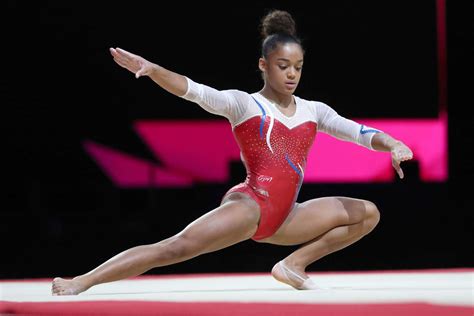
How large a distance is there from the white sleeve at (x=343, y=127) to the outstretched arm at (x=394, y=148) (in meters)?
0.04

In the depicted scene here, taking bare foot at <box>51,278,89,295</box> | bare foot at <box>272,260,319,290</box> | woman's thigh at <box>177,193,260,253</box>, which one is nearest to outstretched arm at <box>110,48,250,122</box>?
woman's thigh at <box>177,193,260,253</box>

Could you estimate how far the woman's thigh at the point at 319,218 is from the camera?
2.40 metres

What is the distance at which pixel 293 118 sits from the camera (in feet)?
7.84

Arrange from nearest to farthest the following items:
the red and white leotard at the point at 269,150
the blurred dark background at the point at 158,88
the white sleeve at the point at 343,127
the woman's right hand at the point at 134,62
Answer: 1. the woman's right hand at the point at 134,62
2. the red and white leotard at the point at 269,150
3. the white sleeve at the point at 343,127
4. the blurred dark background at the point at 158,88

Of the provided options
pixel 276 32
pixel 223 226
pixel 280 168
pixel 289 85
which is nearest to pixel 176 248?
pixel 223 226

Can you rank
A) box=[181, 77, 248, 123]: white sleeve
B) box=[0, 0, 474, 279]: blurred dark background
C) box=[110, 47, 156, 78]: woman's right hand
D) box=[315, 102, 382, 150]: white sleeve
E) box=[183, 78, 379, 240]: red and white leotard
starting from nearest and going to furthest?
box=[110, 47, 156, 78]: woman's right hand → box=[181, 77, 248, 123]: white sleeve → box=[183, 78, 379, 240]: red and white leotard → box=[315, 102, 382, 150]: white sleeve → box=[0, 0, 474, 279]: blurred dark background

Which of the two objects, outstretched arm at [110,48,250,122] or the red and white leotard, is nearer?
outstretched arm at [110,48,250,122]

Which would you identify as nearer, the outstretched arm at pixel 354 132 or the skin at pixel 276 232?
the skin at pixel 276 232

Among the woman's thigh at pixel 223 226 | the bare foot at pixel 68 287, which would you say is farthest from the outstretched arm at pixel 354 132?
the bare foot at pixel 68 287

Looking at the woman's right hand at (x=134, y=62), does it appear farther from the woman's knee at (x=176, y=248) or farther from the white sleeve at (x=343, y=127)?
the white sleeve at (x=343, y=127)

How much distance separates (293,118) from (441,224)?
2495 millimetres

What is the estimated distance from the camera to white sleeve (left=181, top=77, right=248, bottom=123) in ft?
7.05

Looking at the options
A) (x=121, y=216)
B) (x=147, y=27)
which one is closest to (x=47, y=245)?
(x=121, y=216)

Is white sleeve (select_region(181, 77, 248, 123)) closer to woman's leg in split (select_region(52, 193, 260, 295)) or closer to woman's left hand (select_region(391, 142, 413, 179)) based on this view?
woman's leg in split (select_region(52, 193, 260, 295))
